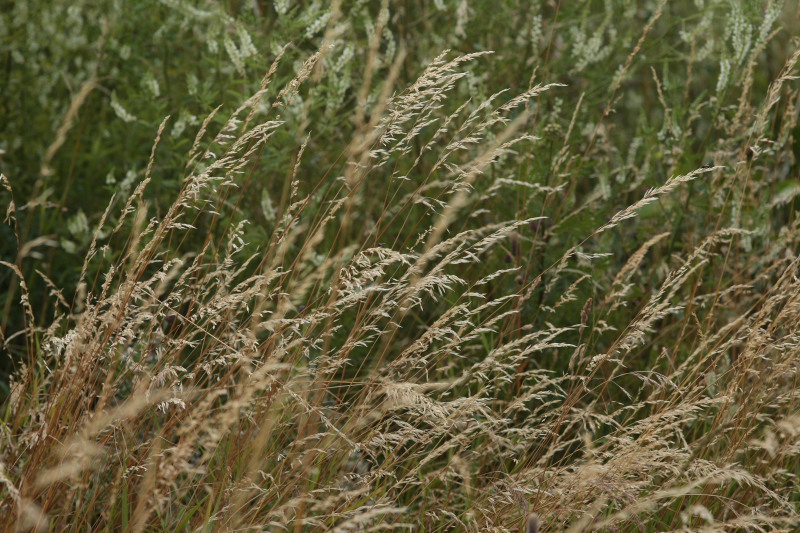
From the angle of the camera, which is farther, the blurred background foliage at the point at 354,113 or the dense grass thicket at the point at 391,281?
the blurred background foliage at the point at 354,113

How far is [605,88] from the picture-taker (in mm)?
3416

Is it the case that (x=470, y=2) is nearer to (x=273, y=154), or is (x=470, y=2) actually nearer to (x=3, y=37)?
(x=273, y=154)

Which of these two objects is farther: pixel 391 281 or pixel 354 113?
pixel 354 113

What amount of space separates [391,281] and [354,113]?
1005 mm

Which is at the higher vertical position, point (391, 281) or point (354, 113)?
point (354, 113)

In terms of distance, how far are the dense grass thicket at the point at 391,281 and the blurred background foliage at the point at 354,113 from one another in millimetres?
20

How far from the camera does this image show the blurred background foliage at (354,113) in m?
2.79

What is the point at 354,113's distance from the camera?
3.42 m

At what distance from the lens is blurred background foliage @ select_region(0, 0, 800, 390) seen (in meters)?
2.79

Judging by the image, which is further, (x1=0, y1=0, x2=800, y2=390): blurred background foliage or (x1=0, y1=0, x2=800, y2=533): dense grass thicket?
(x1=0, y1=0, x2=800, y2=390): blurred background foliage

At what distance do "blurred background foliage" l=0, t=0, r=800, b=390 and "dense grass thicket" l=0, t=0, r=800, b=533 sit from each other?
20mm

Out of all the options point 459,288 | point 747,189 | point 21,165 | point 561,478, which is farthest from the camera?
point 21,165

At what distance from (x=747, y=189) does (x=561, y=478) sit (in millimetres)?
1492

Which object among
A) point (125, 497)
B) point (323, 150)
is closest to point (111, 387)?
point (125, 497)
